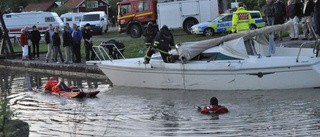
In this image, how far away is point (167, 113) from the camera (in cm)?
1104

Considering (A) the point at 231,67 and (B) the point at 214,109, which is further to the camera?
(A) the point at 231,67

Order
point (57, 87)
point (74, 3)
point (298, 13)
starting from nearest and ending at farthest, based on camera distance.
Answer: point (57, 87)
point (298, 13)
point (74, 3)

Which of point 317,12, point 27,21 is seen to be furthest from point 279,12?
point 27,21

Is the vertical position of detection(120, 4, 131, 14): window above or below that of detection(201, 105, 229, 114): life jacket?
above

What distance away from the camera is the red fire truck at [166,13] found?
2912 cm

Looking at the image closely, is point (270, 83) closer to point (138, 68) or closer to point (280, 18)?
point (138, 68)

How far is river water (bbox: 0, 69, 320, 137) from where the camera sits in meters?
9.14

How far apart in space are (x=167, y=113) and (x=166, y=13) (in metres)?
19.2

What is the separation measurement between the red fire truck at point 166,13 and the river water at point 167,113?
14919 millimetres

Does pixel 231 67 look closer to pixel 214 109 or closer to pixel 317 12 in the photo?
pixel 214 109

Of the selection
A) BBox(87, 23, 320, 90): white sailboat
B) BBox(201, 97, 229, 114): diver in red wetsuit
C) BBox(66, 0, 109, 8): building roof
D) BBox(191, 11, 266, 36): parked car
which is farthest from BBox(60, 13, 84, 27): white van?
BBox(201, 97, 229, 114): diver in red wetsuit

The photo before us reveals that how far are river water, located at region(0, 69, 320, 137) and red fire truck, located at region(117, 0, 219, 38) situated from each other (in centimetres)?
1492

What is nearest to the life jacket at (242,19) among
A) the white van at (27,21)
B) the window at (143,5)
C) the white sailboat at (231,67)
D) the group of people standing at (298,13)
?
the group of people standing at (298,13)

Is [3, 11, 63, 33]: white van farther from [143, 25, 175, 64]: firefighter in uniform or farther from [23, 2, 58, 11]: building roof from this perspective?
[23, 2, 58, 11]: building roof
